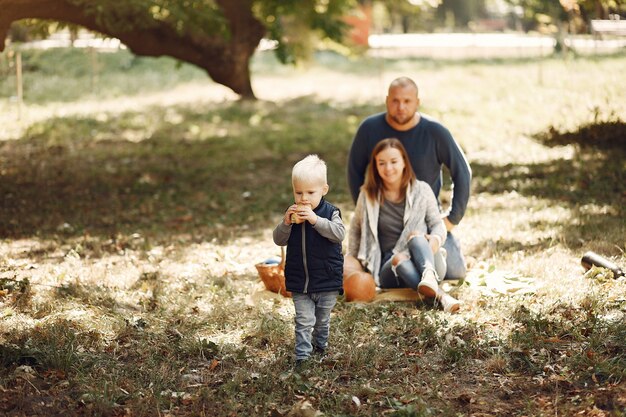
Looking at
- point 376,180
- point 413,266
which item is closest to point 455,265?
point 413,266

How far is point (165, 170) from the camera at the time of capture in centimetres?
1323

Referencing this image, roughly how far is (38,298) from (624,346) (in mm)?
4338

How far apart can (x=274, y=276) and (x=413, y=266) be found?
1.17 m

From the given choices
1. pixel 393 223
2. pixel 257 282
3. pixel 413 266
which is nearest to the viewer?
pixel 413 266

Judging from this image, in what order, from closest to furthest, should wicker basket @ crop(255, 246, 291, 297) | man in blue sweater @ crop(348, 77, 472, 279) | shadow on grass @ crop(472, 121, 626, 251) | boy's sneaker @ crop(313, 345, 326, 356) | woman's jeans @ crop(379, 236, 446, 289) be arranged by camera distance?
boy's sneaker @ crop(313, 345, 326, 356) → woman's jeans @ crop(379, 236, 446, 289) → wicker basket @ crop(255, 246, 291, 297) → man in blue sweater @ crop(348, 77, 472, 279) → shadow on grass @ crop(472, 121, 626, 251)

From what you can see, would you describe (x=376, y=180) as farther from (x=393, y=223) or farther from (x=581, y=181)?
(x=581, y=181)

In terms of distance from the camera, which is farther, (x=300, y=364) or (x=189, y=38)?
(x=189, y=38)

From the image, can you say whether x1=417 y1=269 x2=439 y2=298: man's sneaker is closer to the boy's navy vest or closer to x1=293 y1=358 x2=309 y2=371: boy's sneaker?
the boy's navy vest

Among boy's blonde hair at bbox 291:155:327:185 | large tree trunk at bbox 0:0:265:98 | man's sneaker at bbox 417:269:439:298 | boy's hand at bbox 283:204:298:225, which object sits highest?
large tree trunk at bbox 0:0:265:98

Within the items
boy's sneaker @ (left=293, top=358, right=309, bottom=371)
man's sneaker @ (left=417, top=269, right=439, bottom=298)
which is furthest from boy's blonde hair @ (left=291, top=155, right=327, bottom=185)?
man's sneaker @ (left=417, top=269, right=439, bottom=298)

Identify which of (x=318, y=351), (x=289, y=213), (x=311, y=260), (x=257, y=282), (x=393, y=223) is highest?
(x=289, y=213)

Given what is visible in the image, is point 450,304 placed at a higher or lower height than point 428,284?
lower

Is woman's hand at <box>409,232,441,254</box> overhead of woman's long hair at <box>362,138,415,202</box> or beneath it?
beneath

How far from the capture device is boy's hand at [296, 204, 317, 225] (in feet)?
16.5
